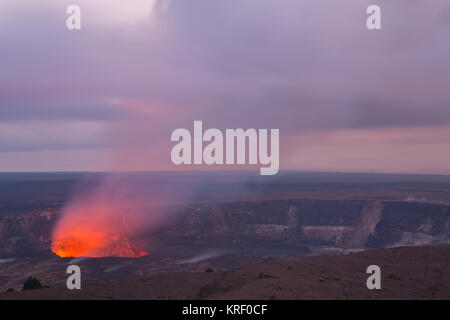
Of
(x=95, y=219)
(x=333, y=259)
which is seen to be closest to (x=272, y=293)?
(x=333, y=259)

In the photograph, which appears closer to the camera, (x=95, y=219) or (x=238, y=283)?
(x=238, y=283)

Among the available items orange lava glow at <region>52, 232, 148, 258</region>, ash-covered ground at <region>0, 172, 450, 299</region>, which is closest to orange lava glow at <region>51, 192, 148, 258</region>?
orange lava glow at <region>52, 232, 148, 258</region>

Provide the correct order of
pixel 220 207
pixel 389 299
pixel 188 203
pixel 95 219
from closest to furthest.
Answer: pixel 389 299
pixel 95 219
pixel 220 207
pixel 188 203

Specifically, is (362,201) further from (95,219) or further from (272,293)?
(272,293)

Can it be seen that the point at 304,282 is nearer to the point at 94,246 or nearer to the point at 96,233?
the point at 94,246

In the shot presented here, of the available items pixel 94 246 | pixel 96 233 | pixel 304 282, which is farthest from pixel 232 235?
pixel 304 282
